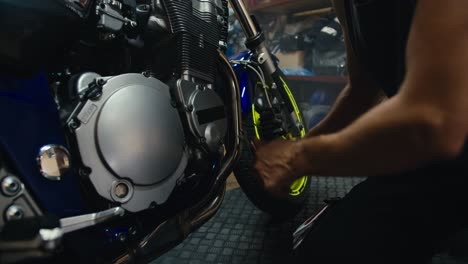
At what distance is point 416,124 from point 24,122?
596 mm

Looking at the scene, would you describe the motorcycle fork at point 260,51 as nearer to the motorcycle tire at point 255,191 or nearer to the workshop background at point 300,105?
the motorcycle tire at point 255,191

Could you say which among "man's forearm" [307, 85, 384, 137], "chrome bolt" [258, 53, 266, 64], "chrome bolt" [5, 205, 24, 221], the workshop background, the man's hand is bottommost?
the workshop background

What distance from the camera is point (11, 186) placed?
0.56 metres

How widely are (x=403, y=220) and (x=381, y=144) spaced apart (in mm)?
216

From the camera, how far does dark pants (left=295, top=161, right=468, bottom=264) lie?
0.57 metres

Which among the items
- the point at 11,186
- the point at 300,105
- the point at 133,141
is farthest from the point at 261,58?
the point at 300,105

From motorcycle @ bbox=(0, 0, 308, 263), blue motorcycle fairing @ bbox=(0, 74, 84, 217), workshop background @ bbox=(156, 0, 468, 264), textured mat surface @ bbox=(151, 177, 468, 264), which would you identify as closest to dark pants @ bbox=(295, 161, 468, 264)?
workshop background @ bbox=(156, 0, 468, 264)

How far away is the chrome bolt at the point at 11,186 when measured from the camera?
554mm

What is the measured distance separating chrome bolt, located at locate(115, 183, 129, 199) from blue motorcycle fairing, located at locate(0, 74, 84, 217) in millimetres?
74

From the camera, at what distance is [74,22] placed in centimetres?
65

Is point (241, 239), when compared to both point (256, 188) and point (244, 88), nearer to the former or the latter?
point (256, 188)

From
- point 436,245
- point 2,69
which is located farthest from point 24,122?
point 436,245

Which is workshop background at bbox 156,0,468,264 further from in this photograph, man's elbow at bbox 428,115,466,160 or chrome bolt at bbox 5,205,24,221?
chrome bolt at bbox 5,205,24,221

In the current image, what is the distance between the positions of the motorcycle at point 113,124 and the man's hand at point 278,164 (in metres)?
0.15
